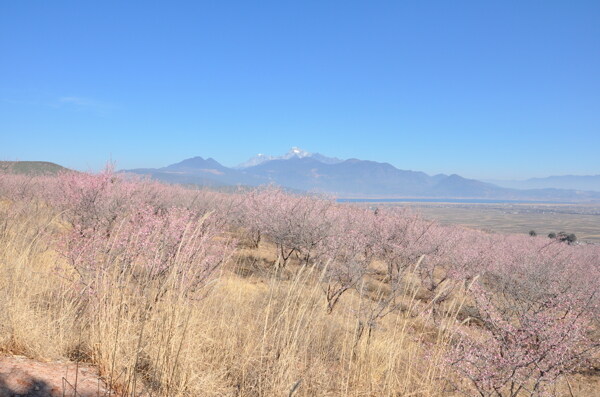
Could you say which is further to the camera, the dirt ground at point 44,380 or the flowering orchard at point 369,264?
the flowering orchard at point 369,264

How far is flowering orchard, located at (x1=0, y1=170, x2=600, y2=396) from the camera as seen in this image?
3.52 m

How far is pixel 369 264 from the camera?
16375mm

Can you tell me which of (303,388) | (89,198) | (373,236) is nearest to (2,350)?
(303,388)

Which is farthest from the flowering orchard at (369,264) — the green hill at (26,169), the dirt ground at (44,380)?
the green hill at (26,169)

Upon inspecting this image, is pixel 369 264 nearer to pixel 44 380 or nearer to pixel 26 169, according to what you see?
pixel 44 380

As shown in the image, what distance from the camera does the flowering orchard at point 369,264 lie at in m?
3.52

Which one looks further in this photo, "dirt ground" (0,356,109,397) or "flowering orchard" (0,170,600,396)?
"flowering orchard" (0,170,600,396)

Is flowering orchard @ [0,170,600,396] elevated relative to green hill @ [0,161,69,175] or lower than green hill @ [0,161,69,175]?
lower

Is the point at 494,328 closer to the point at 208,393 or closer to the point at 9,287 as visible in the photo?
the point at 208,393

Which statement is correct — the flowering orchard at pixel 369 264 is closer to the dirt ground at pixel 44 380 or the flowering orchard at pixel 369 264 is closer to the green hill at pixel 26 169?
the dirt ground at pixel 44 380

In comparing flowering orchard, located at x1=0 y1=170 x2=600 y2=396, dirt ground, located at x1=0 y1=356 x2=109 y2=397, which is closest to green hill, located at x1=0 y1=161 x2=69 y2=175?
Result: flowering orchard, located at x1=0 y1=170 x2=600 y2=396

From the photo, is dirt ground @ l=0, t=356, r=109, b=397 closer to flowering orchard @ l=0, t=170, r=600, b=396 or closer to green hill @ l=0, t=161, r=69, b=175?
flowering orchard @ l=0, t=170, r=600, b=396

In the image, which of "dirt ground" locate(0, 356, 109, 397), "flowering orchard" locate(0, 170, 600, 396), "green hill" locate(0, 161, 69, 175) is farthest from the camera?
"green hill" locate(0, 161, 69, 175)

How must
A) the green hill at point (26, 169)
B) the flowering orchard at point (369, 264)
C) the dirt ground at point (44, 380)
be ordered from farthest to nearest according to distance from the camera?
the green hill at point (26, 169), the flowering orchard at point (369, 264), the dirt ground at point (44, 380)
